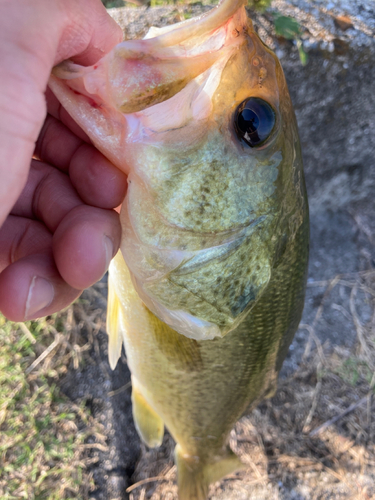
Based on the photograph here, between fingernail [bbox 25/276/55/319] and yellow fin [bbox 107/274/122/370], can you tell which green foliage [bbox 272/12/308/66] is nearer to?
yellow fin [bbox 107/274/122/370]

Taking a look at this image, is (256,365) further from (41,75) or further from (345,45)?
(345,45)

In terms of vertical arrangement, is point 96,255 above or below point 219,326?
above

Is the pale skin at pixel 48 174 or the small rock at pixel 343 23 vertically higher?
the pale skin at pixel 48 174

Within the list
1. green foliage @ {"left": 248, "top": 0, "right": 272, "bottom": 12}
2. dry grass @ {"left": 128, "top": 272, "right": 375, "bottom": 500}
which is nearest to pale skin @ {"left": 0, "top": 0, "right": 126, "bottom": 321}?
green foliage @ {"left": 248, "top": 0, "right": 272, "bottom": 12}

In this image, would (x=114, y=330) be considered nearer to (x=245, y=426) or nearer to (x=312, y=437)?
(x=245, y=426)

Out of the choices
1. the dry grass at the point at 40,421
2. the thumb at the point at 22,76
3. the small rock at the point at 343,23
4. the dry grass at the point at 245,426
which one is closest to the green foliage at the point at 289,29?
the small rock at the point at 343,23

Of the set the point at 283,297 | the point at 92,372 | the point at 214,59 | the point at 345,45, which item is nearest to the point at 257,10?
the point at 345,45

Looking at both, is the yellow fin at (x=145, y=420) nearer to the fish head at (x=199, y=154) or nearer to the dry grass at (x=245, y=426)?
the dry grass at (x=245, y=426)
